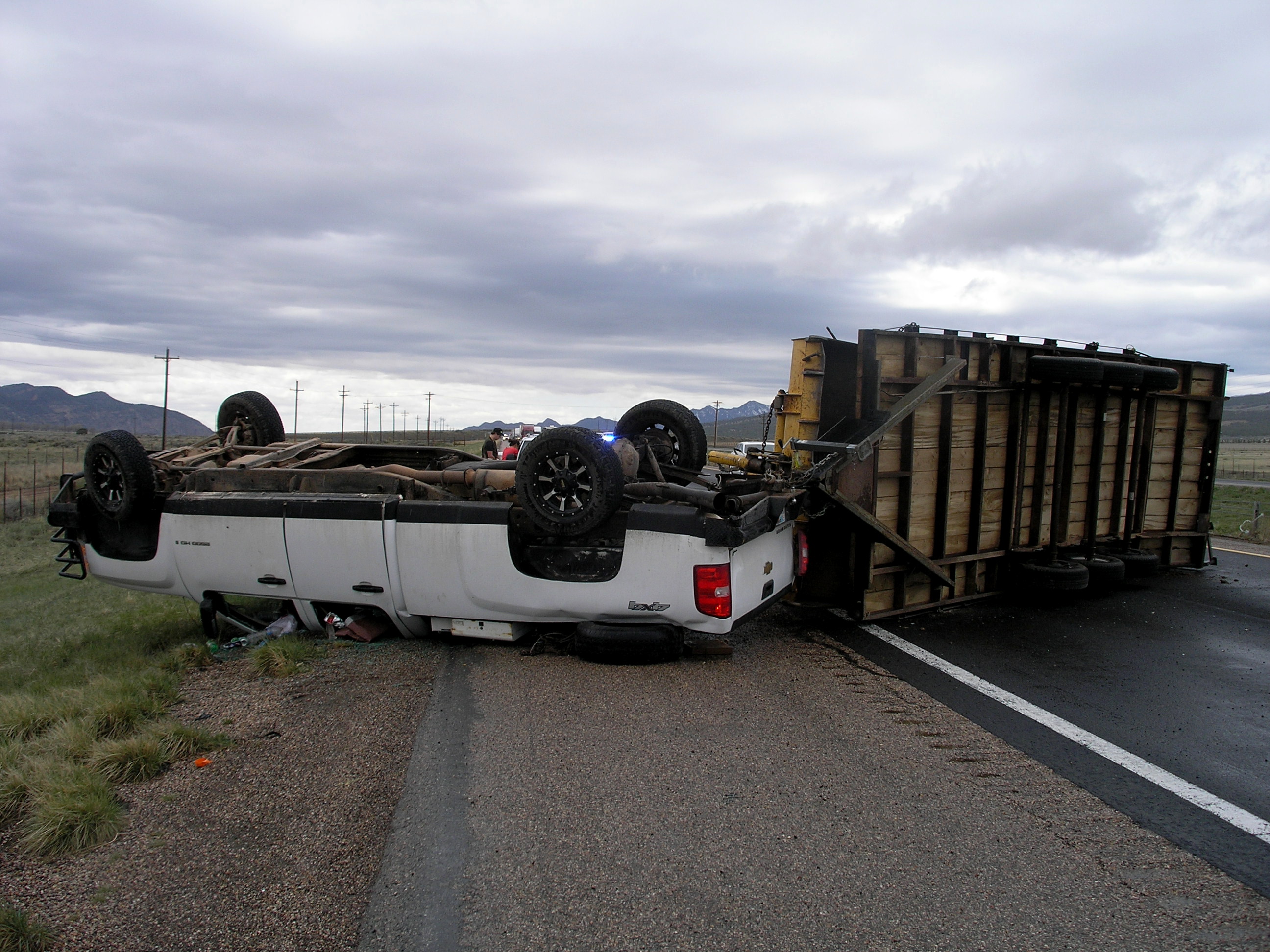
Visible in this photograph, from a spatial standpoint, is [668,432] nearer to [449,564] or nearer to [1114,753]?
[449,564]

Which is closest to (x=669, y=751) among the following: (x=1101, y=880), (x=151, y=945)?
(x=1101, y=880)

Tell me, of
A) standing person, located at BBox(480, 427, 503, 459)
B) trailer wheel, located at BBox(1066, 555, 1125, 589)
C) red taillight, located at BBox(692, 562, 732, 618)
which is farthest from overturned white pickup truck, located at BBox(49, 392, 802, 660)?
standing person, located at BBox(480, 427, 503, 459)

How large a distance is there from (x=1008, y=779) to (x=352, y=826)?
3.14 metres

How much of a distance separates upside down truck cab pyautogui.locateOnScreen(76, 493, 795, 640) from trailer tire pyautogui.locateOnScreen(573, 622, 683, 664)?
0.29 feet

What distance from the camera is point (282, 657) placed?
17.8 feet

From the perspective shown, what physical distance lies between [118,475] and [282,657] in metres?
2.24

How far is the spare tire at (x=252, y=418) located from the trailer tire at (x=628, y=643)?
449 cm

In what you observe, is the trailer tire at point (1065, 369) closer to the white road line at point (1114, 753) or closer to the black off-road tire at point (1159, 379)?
the black off-road tire at point (1159, 379)

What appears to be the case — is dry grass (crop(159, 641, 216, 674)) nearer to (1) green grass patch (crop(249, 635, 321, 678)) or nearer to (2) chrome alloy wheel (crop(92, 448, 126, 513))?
(1) green grass patch (crop(249, 635, 321, 678))

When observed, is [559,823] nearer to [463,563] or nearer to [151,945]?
[151,945]

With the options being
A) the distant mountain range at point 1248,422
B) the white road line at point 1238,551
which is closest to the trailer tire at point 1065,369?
the white road line at point 1238,551

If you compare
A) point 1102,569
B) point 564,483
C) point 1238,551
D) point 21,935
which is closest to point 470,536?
point 564,483

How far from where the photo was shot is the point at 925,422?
727 centimetres

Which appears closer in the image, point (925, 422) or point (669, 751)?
point (669, 751)
